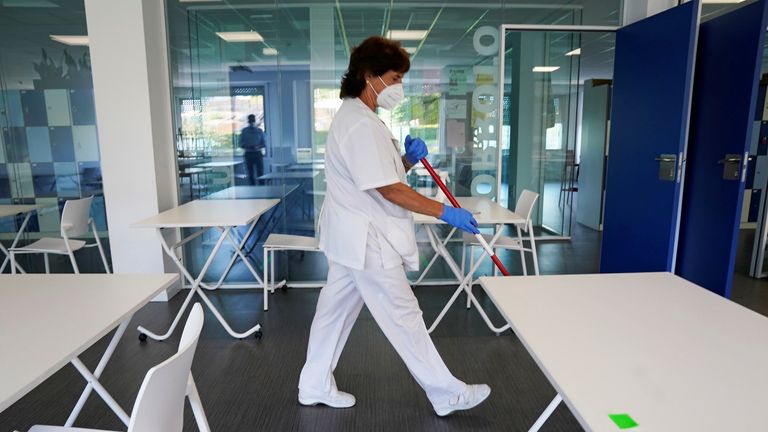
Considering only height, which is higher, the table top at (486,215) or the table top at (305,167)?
the table top at (305,167)

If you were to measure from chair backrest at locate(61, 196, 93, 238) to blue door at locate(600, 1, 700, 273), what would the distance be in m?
4.01

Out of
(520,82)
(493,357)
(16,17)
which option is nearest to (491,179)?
(520,82)

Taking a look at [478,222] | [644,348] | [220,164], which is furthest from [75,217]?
[644,348]

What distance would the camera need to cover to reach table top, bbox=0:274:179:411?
1092 millimetres

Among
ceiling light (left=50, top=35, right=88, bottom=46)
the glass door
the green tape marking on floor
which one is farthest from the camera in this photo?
the glass door

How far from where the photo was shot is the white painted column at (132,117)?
340cm

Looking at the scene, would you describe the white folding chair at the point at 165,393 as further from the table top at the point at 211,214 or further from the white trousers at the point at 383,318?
the table top at the point at 211,214

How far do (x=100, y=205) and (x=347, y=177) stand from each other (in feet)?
12.0

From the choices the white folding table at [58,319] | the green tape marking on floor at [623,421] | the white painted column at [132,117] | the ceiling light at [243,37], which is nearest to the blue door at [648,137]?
the green tape marking on floor at [623,421]

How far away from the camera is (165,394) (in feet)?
3.23

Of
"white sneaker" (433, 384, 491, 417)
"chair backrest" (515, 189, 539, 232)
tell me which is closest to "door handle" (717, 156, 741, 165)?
"chair backrest" (515, 189, 539, 232)

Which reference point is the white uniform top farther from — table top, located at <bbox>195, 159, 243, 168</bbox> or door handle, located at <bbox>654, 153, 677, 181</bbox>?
table top, located at <bbox>195, 159, 243, 168</bbox>

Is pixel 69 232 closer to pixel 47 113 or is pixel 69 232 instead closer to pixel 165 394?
pixel 47 113

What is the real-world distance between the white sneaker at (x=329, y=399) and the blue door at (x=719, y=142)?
2.32 metres
